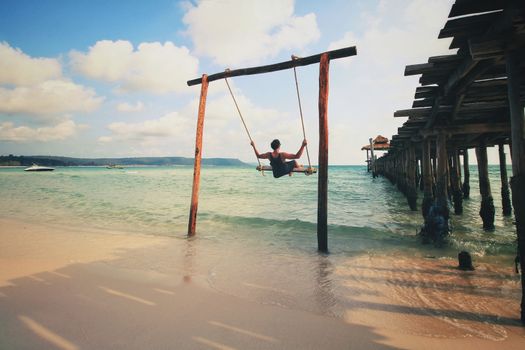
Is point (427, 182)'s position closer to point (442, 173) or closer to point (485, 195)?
point (485, 195)

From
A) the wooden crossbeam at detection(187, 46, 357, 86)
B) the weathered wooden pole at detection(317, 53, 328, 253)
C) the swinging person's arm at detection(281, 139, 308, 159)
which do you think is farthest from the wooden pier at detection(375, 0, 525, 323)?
the swinging person's arm at detection(281, 139, 308, 159)

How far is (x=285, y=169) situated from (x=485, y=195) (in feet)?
23.5

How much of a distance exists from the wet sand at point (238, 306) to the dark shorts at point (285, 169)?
2.38 meters

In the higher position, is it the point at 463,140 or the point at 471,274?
the point at 463,140

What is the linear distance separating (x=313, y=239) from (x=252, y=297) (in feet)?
14.0

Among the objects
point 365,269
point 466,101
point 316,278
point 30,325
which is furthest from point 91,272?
point 466,101

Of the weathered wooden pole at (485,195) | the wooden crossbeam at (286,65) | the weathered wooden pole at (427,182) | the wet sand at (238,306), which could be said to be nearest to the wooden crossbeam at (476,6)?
the wooden crossbeam at (286,65)

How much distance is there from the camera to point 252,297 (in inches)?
157

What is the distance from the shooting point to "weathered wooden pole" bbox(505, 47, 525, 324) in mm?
3137

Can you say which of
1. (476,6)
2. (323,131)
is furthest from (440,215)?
(476,6)

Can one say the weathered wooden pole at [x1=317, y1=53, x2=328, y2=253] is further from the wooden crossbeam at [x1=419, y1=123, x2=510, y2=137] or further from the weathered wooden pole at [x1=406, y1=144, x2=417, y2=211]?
the weathered wooden pole at [x1=406, y1=144, x2=417, y2=211]

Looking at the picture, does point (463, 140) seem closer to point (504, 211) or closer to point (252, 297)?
point (504, 211)

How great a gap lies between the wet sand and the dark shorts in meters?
2.38

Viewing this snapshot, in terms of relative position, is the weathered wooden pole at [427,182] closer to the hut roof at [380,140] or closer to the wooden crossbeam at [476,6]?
the wooden crossbeam at [476,6]
